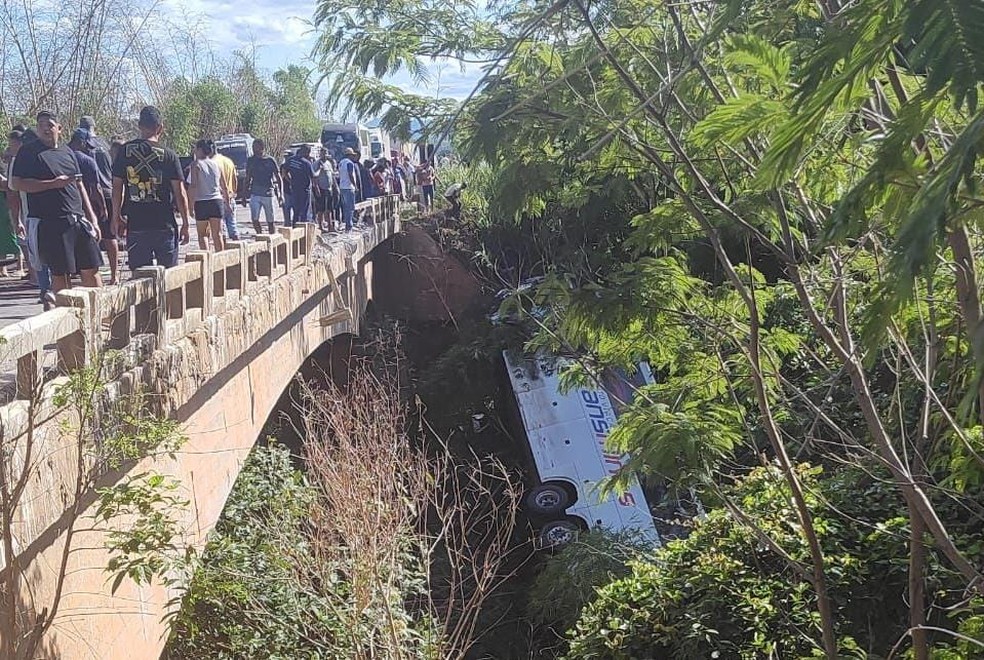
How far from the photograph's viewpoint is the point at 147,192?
7.66 metres

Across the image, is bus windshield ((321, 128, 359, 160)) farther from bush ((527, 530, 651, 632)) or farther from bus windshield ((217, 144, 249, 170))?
bush ((527, 530, 651, 632))

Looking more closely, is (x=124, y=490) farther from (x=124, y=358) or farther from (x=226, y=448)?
(x=226, y=448)

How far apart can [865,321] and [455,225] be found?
2344 centimetres

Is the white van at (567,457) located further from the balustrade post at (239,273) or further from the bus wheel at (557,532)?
the balustrade post at (239,273)

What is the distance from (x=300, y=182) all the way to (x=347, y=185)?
317 centimetres

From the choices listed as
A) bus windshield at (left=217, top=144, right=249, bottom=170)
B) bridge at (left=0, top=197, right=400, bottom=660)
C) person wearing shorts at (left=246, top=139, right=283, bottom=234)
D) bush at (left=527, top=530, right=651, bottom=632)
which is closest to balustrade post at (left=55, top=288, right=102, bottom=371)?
bridge at (left=0, top=197, right=400, bottom=660)

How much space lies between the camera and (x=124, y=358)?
5.76 meters

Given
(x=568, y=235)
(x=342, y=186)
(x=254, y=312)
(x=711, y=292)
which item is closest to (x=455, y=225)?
(x=342, y=186)

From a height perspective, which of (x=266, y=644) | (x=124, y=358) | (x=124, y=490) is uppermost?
(x=124, y=358)

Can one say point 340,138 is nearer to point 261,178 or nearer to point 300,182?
point 300,182

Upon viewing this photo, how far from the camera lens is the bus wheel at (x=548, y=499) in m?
15.7

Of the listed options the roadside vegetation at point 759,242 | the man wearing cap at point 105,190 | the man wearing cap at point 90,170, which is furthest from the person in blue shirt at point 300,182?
the roadside vegetation at point 759,242

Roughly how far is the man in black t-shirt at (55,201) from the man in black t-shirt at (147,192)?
0.42 m

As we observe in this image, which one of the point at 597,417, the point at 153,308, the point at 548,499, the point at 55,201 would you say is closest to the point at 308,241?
the point at 548,499
